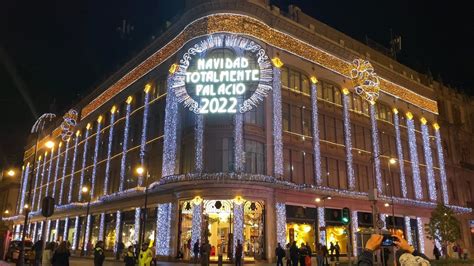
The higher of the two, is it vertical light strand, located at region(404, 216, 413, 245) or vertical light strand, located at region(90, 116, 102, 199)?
vertical light strand, located at region(90, 116, 102, 199)

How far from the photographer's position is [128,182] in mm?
43312

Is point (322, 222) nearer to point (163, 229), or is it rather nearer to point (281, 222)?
point (281, 222)

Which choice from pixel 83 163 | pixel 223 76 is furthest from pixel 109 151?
pixel 223 76

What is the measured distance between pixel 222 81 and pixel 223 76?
0.41 metres

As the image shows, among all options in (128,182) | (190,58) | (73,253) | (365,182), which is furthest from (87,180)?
(365,182)

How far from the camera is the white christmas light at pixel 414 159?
47.3 metres

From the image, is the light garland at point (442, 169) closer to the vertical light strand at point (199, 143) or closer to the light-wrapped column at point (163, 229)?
the vertical light strand at point (199, 143)

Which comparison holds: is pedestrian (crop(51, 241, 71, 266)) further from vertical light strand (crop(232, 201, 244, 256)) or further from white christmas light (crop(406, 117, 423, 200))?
white christmas light (crop(406, 117, 423, 200))

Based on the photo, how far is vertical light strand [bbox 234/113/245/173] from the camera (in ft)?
104

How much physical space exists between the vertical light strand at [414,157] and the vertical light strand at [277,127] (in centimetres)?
2135

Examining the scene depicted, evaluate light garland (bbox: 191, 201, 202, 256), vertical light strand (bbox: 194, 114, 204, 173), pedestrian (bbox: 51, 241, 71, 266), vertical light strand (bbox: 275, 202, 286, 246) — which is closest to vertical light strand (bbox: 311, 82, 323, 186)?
vertical light strand (bbox: 275, 202, 286, 246)

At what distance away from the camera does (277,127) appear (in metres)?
34.8

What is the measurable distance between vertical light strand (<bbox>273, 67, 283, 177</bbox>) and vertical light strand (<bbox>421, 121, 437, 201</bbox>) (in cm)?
2413

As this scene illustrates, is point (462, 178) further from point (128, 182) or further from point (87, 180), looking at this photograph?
point (87, 180)
